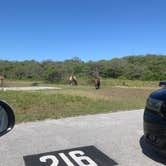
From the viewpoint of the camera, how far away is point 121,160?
12.9 ft

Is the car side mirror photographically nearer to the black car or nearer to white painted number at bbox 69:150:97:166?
white painted number at bbox 69:150:97:166

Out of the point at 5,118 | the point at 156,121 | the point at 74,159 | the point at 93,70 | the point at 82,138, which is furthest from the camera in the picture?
the point at 93,70

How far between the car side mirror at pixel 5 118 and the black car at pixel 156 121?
1980 mm

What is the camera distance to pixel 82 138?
515 centimetres

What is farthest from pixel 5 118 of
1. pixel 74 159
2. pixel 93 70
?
pixel 93 70

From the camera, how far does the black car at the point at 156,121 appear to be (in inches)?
136

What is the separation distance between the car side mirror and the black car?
198 cm

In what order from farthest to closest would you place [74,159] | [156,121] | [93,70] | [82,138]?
1. [93,70]
2. [82,138]
3. [74,159]
4. [156,121]

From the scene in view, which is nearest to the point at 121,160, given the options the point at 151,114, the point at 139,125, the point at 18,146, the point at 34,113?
the point at 151,114

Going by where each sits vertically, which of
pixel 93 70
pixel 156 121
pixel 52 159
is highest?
pixel 93 70

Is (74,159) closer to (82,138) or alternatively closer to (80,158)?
(80,158)

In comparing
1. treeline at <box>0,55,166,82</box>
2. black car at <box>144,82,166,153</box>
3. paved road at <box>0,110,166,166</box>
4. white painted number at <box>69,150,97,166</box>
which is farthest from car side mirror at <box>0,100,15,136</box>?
treeline at <box>0,55,166,82</box>

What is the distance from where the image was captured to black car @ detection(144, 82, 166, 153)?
11.3 ft

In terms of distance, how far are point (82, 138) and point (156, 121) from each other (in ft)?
6.50
